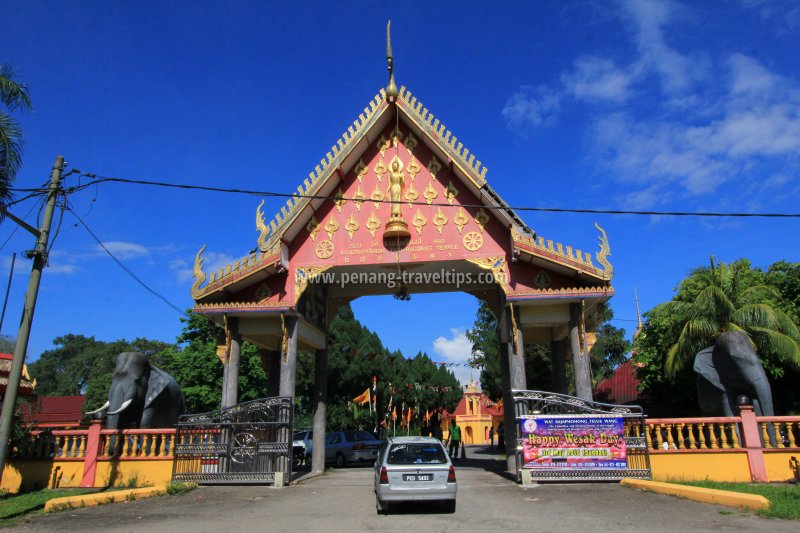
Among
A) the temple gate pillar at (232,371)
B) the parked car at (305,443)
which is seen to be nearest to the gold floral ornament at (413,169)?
the temple gate pillar at (232,371)

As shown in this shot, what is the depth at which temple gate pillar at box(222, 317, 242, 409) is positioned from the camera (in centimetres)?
1567

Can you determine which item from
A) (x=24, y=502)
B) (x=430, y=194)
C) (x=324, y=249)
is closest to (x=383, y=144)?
(x=430, y=194)

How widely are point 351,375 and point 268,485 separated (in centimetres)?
2907

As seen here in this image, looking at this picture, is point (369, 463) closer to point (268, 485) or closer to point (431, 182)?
point (268, 485)

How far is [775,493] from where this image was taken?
10531 millimetres

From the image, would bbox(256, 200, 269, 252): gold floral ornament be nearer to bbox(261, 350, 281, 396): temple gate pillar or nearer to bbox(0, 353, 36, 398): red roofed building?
bbox(261, 350, 281, 396): temple gate pillar

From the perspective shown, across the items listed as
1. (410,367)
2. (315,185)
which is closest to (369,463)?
(315,185)

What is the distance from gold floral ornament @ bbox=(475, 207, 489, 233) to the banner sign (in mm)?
5743

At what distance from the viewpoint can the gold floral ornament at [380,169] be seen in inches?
656

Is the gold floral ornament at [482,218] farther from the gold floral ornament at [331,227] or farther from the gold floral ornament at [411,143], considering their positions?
the gold floral ornament at [331,227]

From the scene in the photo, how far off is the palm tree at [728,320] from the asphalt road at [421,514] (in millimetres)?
9081

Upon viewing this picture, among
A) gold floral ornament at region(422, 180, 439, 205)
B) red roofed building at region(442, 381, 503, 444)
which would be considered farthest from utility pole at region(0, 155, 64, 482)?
red roofed building at region(442, 381, 503, 444)

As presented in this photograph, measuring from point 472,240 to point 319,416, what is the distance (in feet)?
27.0

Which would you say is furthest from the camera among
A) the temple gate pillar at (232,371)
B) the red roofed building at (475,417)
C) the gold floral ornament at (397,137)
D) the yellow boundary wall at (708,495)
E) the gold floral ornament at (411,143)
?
the red roofed building at (475,417)
